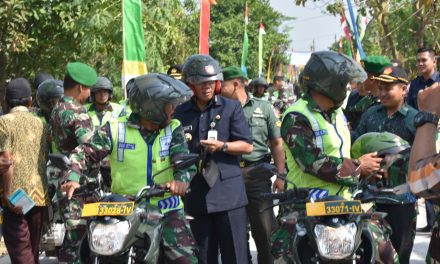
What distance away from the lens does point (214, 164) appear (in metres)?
6.25

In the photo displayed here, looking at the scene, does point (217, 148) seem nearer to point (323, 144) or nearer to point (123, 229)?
point (323, 144)

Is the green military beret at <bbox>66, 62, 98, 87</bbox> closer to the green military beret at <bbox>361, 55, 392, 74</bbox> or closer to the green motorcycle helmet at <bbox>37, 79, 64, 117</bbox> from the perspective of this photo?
the green motorcycle helmet at <bbox>37, 79, 64, 117</bbox>

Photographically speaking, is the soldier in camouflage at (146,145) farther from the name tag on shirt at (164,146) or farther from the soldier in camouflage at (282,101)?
the soldier in camouflage at (282,101)

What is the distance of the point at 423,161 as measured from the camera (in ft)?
9.57

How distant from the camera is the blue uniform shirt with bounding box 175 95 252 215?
6.23 metres

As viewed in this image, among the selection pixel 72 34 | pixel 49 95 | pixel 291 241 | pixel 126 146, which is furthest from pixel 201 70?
pixel 72 34

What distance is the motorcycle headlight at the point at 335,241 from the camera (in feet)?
14.0

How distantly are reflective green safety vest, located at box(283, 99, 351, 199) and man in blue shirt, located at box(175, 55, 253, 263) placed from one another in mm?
1135

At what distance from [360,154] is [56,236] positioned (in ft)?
12.4

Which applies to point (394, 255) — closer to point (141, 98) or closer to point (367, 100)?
point (141, 98)

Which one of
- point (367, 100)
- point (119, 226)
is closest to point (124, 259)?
point (119, 226)

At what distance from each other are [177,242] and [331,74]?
137 cm

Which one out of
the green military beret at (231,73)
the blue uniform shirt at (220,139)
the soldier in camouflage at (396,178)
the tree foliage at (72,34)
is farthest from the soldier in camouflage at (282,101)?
the soldier in camouflage at (396,178)

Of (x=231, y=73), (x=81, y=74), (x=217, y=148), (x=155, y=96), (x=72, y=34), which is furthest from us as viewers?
(x=72, y=34)
